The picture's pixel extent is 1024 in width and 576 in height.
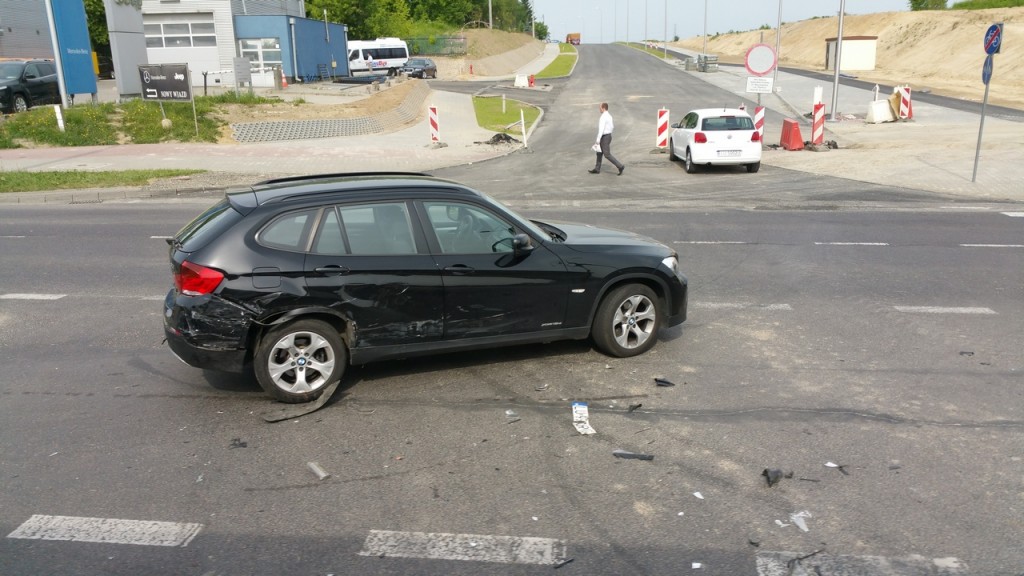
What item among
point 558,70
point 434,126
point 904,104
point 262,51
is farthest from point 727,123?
point 558,70

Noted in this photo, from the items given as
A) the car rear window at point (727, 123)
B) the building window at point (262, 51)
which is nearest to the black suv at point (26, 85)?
the building window at point (262, 51)

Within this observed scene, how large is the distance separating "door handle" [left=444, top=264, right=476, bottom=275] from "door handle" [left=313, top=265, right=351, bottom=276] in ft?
2.53

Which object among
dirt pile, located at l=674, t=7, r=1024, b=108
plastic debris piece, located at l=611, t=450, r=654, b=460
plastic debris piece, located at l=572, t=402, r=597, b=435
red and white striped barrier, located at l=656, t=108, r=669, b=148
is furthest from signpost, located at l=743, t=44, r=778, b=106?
plastic debris piece, located at l=611, t=450, r=654, b=460

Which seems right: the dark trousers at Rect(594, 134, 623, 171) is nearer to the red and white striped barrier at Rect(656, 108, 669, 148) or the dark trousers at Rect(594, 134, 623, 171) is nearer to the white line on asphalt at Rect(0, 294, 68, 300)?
the red and white striped barrier at Rect(656, 108, 669, 148)

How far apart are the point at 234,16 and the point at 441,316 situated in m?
44.3

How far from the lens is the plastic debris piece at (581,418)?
218 inches

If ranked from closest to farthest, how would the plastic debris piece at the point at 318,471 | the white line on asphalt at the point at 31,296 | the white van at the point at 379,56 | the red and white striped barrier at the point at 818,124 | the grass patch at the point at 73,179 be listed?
the plastic debris piece at the point at 318,471 < the white line on asphalt at the point at 31,296 < the grass patch at the point at 73,179 < the red and white striped barrier at the point at 818,124 < the white van at the point at 379,56

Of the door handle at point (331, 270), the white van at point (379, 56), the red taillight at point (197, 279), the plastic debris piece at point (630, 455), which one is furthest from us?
the white van at point (379, 56)

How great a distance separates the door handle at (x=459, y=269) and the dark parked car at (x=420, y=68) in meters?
50.2

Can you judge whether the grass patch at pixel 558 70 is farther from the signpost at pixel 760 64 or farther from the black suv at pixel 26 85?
the black suv at pixel 26 85

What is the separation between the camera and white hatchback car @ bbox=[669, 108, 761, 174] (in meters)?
20.2

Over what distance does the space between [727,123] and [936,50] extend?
54.5m

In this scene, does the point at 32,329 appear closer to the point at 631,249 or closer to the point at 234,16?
the point at 631,249

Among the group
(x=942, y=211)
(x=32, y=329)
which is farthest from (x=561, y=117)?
(x=32, y=329)
